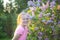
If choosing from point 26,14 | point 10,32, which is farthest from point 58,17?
point 10,32

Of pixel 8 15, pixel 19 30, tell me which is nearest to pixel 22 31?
pixel 19 30

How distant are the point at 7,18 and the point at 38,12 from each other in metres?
0.38

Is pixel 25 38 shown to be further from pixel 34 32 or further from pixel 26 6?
pixel 26 6

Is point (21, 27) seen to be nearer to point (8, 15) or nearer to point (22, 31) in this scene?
point (22, 31)

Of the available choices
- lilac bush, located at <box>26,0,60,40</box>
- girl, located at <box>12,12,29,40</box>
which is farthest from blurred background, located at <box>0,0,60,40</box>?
lilac bush, located at <box>26,0,60,40</box>

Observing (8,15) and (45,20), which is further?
(8,15)

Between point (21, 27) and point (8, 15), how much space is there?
8.5 inches

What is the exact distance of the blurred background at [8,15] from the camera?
10.3 ft

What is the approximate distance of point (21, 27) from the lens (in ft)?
10.2

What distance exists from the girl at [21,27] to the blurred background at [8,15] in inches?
2.1

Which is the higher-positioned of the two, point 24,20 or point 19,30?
point 24,20

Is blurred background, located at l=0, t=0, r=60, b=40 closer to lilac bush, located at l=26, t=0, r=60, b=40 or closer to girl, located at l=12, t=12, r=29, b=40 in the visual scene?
girl, located at l=12, t=12, r=29, b=40

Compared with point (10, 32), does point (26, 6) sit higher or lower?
higher

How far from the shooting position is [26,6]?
309 cm
